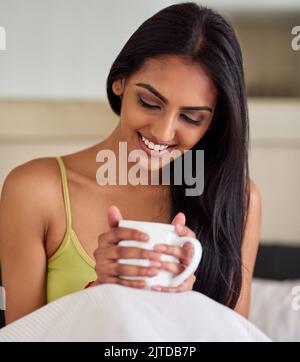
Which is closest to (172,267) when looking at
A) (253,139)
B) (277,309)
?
(277,309)

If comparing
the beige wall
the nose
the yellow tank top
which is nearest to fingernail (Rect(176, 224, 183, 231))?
the nose

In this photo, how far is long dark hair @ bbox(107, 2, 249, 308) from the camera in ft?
2.76

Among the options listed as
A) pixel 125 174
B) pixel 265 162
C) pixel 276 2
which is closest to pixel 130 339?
pixel 125 174

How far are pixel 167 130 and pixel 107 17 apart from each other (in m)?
0.64

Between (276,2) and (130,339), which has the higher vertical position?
(276,2)

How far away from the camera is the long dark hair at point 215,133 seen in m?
0.84

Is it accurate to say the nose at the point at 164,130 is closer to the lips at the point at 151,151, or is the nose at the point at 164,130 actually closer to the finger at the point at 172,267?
the lips at the point at 151,151

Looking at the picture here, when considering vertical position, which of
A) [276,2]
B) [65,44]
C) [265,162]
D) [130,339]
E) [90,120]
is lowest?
[130,339]

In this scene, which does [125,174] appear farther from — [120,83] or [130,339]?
[130,339]

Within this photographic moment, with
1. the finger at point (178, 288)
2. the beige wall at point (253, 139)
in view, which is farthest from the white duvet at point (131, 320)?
the beige wall at point (253, 139)

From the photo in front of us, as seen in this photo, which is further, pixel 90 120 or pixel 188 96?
pixel 90 120

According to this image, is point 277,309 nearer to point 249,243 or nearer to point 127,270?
point 249,243

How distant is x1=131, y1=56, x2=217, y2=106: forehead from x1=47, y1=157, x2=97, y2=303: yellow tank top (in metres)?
0.25

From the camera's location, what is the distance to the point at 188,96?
2.71 ft
